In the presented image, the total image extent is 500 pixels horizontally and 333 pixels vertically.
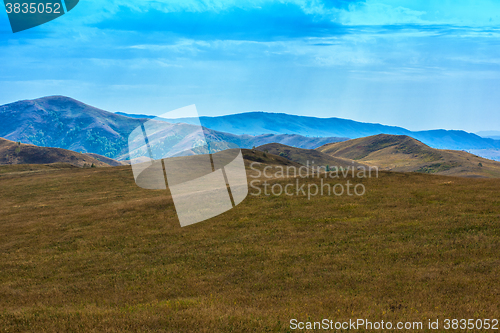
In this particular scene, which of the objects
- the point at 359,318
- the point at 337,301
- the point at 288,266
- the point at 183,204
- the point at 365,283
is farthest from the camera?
the point at 183,204

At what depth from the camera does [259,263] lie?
2278 centimetres

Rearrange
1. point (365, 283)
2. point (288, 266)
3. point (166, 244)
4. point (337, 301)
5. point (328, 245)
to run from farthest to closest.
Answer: point (166, 244)
point (328, 245)
point (288, 266)
point (365, 283)
point (337, 301)

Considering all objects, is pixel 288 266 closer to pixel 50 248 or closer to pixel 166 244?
pixel 166 244

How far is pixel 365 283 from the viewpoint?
712 inches

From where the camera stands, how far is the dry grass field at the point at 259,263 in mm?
14422

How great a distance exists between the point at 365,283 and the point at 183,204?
1212 inches

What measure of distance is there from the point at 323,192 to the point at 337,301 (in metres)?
30.2

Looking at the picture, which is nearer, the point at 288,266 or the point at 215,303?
the point at 215,303

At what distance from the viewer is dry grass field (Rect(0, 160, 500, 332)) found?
14422 mm

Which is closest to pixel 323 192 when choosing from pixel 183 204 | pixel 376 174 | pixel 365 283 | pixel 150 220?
pixel 376 174

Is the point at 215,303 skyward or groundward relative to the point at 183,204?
skyward

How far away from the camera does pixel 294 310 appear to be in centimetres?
1470

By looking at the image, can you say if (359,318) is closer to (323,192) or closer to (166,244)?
(166,244)

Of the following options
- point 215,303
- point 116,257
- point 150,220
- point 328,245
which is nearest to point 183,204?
point 150,220
